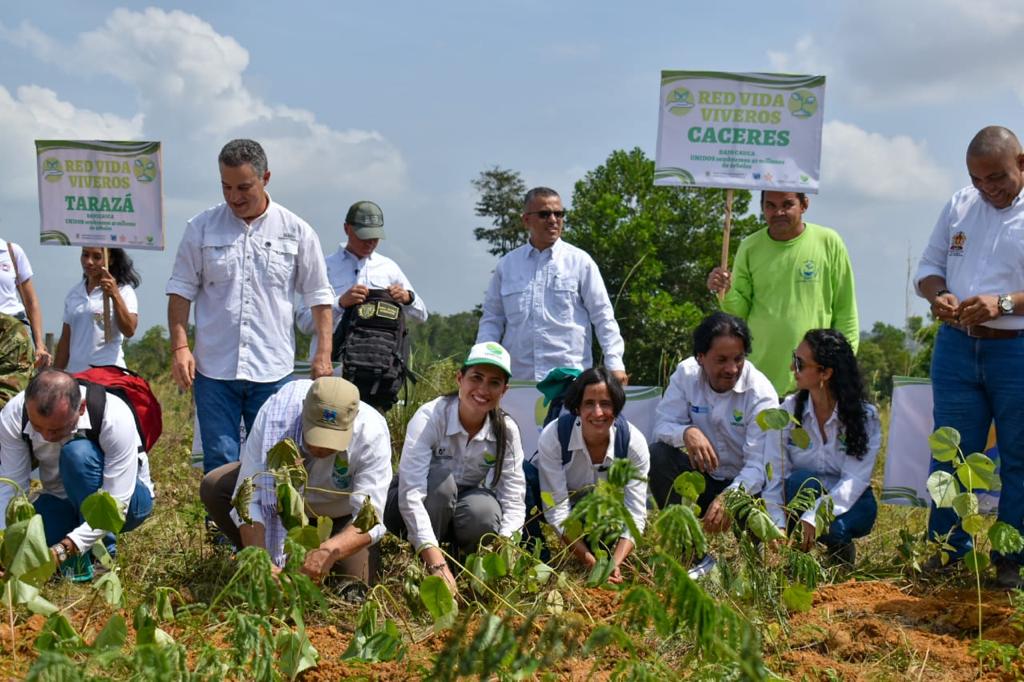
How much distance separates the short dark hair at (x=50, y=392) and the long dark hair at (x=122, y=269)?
5.83 ft

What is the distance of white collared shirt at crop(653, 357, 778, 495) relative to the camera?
499cm

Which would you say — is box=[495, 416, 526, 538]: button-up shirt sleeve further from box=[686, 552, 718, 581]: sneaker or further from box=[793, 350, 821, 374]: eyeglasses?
box=[793, 350, 821, 374]: eyeglasses

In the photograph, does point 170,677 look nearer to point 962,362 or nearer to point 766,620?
point 766,620

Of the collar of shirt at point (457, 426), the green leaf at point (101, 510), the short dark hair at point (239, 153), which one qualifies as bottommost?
the collar of shirt at point (457, 426)

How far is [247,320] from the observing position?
4.93 metres

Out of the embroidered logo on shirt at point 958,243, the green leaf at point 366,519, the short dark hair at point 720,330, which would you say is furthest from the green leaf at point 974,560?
the green leaf at point 366,519

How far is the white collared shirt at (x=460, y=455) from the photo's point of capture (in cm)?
447

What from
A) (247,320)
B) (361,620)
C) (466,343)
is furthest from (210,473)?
(466,343)

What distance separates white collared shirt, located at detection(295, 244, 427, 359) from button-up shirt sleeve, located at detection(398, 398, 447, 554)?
1457 mm

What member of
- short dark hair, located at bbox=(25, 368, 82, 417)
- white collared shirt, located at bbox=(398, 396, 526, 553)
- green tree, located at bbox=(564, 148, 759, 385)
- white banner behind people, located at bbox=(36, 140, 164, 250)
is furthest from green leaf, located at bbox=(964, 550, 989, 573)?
green tree, located at bbox=(564, 148, 759, 385)

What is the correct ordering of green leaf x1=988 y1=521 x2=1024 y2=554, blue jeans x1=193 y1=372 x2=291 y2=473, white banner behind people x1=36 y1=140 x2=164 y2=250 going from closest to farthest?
green leaf x1=988 y1=521 x2=1024 y2=554
blue jeans x1=193 y1=372 x2=291 y2=473
white banner behind people x1=36 y1=140 x2=164 y2=250

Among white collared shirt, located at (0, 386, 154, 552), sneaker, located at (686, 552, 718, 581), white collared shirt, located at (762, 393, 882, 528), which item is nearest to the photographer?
sneaker, located at (686, 552, 718, 581)

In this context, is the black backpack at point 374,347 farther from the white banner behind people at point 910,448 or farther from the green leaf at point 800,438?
the white banner behind people at point 910,448

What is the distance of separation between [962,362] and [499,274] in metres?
2.39
